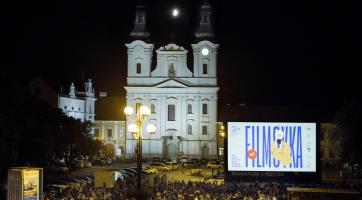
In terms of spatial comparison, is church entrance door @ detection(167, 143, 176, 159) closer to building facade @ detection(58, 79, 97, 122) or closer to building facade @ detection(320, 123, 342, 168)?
building facade @ detection(58, 79, 97, 122)

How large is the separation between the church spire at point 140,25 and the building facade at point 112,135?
9966 millimetres

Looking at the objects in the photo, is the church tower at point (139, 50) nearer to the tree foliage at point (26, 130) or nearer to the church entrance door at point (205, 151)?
the church entrance door at point (205, 151)

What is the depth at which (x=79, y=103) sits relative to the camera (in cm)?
6738

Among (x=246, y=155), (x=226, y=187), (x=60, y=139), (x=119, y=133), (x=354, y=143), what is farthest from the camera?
(x=119, y=133)

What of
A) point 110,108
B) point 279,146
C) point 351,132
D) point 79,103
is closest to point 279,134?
point 279,146

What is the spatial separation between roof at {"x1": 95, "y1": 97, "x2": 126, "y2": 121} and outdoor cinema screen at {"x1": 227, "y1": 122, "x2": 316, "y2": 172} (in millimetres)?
39910

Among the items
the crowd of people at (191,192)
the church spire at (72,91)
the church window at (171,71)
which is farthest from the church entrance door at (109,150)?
the crowd of people at (191,192)

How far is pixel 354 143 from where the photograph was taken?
120 feet

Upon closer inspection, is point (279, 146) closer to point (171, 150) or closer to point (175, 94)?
point (171, 150)

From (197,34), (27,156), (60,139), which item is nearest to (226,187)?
(27,156)

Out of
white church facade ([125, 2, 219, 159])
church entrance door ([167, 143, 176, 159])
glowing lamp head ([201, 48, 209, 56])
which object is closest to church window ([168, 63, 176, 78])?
white church facade ([125, 2, 219, 159])

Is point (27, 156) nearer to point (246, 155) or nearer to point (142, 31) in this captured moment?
point (246, 155)

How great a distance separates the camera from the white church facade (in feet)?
205

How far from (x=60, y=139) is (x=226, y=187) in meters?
20.7
